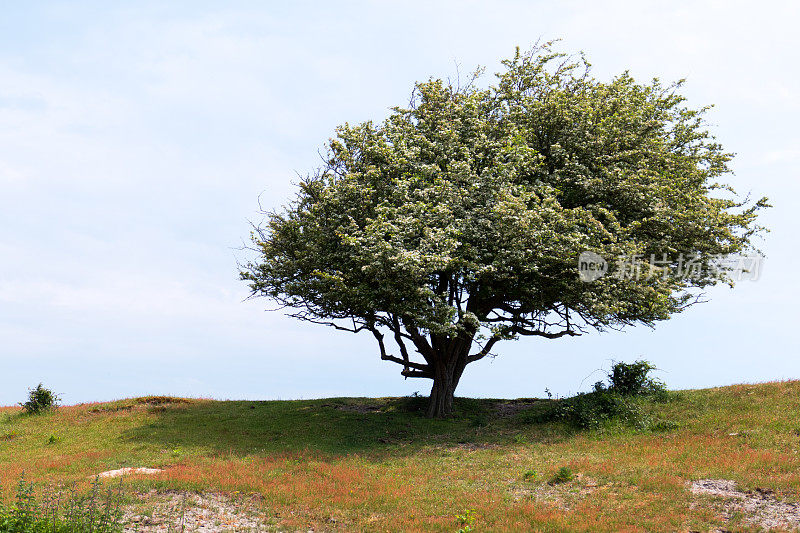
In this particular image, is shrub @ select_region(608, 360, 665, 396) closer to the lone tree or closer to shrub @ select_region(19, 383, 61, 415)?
the lone tree

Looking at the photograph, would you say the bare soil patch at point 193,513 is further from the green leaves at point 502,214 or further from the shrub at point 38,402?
the shrub at point 38,402

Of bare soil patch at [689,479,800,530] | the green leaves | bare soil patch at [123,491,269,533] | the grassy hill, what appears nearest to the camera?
bare soil patch at [123,491,269,533]

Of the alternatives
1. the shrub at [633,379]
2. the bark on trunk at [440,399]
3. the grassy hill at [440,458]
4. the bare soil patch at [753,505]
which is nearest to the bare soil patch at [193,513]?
the grassy hill at [440,458]

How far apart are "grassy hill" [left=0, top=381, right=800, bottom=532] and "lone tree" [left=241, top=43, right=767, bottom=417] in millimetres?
5176

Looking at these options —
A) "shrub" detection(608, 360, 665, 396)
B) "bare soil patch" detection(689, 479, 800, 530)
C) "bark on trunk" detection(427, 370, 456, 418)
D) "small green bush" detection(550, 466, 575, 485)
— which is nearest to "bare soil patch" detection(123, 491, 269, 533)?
"small green bush" detection(550, 466, 575, 485)

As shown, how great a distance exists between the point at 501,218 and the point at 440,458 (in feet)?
35.3

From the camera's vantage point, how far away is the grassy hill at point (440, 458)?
58.1 ft

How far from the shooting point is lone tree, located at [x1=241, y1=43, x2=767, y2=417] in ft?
89.1

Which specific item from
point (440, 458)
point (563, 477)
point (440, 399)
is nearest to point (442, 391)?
point (440, 399)

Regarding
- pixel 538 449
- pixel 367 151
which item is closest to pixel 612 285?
pixel 538 449

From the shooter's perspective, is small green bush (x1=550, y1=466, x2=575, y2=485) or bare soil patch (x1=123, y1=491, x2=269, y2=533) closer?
bare soil patch (x1=123, y1=491, x2=269, y2=533)

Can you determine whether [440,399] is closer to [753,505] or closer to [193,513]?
[753,505]

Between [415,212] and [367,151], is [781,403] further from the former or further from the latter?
[367,151]

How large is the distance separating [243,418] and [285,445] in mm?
7652
